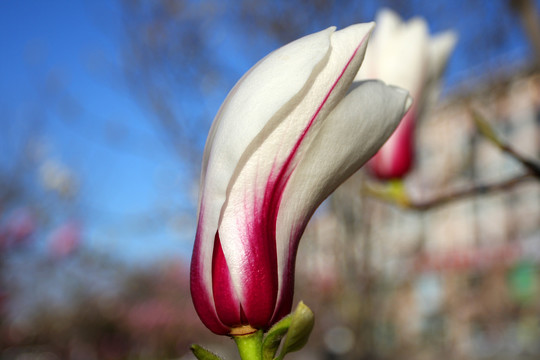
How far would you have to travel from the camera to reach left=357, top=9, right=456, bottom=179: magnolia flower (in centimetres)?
82

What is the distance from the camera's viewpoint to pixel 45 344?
94.7 inches

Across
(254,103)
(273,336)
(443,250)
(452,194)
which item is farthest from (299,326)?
(443,250)

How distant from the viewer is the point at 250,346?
0.38m

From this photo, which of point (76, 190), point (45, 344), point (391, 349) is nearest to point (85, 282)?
point (45, 344)

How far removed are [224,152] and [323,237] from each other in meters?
3.38

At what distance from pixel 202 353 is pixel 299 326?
0.08 m

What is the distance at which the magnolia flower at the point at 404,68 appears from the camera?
32.1 inches

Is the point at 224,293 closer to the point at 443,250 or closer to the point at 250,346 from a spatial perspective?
the point at 250,346

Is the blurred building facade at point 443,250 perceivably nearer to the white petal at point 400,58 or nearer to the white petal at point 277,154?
the white petal at point 400,58

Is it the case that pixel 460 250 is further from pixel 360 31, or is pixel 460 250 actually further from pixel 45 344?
pixel 360 31

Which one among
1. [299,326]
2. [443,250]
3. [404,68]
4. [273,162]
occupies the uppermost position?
[443,250]

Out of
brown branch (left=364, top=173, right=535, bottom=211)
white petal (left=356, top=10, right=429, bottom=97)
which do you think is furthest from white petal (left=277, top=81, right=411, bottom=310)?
white petal (left=356, top=10, right=429, bottom=97)

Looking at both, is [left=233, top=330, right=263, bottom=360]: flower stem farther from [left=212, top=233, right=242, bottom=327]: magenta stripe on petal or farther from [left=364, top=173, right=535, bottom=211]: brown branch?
[left=364, top=173, right=535, bottom=211]: brown branch

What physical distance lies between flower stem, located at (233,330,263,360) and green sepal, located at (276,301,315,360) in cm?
3
